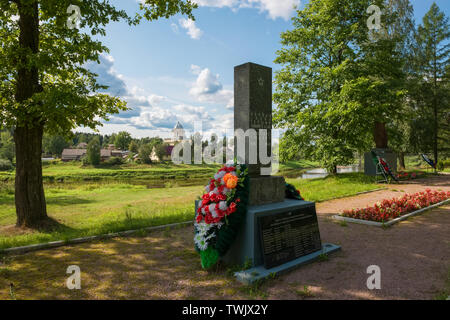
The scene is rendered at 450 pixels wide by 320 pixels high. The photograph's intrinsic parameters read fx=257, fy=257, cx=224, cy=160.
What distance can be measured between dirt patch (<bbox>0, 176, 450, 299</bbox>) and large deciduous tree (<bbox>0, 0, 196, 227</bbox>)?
2.66 metres

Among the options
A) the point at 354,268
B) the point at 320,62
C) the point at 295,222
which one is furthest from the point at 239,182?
the point at 320,62

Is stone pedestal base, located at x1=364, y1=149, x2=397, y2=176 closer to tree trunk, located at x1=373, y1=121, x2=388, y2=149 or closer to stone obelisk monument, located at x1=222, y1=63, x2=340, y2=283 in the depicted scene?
tree trunk, located at x1=373, y1=121, x2=388, y2=149

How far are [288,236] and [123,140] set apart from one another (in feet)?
268

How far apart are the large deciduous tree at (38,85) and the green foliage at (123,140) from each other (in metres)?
75.8

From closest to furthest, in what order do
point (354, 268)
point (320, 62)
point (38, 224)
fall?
point (354, 268) < point (38, 224) < point (320, 62)

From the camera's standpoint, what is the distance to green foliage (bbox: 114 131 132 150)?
79.2m

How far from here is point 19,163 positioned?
6.76 metres

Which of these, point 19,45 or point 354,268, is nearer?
point 354,268

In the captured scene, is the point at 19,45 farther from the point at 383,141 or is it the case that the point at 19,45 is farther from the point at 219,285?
the point at 383,141

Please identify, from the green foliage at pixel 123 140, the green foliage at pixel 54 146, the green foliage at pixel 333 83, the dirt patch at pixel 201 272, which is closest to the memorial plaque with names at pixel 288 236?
the dirt patch at pixel 201 272

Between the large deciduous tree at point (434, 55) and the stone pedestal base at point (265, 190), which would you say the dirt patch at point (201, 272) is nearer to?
the stone pedestal base at point (265, 190)

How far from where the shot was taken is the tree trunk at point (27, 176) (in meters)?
6.72
